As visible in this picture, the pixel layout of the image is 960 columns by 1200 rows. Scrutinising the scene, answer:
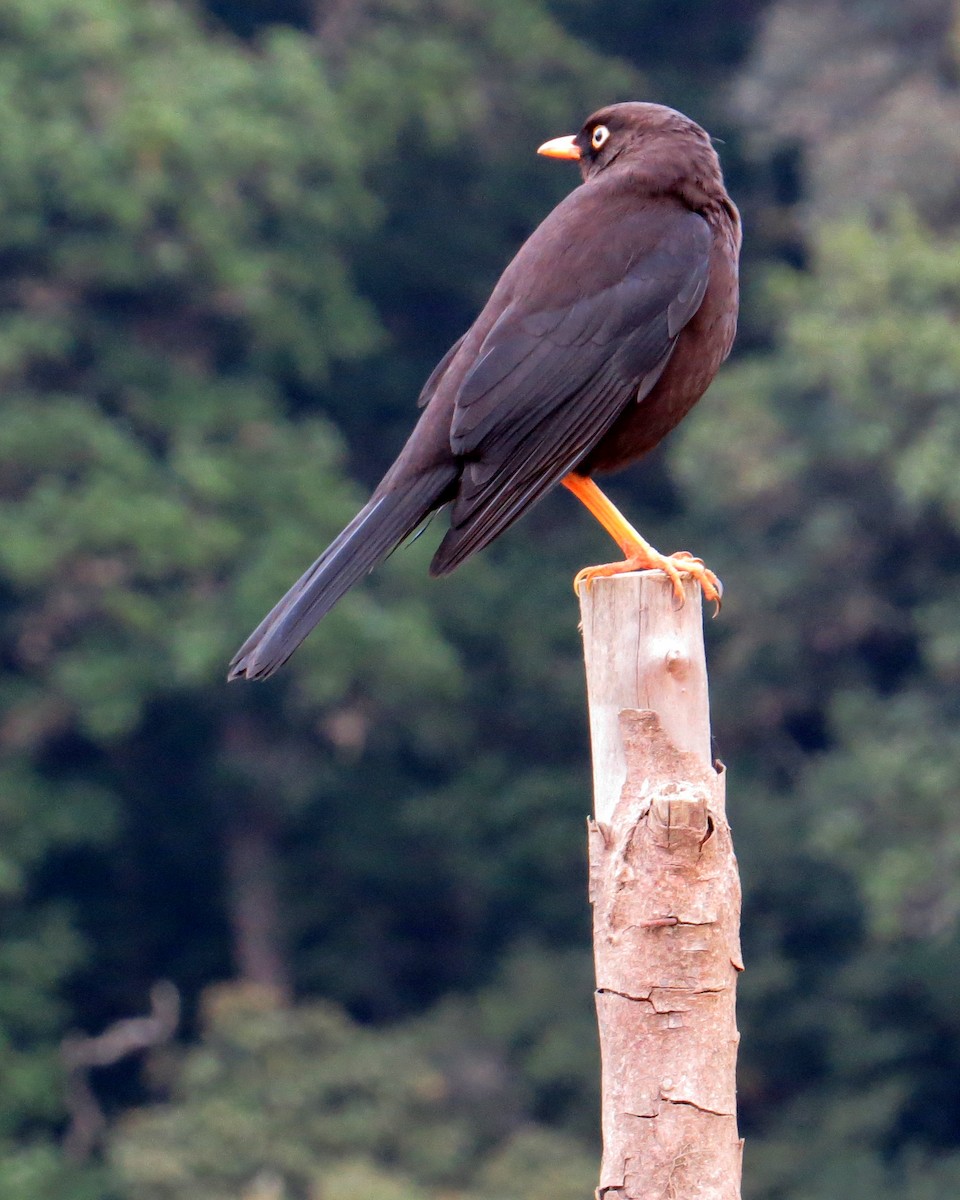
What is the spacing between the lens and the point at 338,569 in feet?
16.3

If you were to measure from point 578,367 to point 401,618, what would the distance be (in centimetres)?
1364

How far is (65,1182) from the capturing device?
18.1 m

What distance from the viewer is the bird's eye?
5949mm

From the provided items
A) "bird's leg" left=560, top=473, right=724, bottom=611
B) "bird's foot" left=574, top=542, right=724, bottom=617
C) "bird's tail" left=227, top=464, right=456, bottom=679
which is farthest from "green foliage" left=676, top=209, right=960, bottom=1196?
"bird's foot" left=574, top=542, right=724, bottom=617

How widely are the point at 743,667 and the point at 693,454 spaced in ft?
8.03

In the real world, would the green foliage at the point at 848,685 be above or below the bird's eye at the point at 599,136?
above

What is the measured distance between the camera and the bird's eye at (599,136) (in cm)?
595

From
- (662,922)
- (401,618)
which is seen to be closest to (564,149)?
(662,922)

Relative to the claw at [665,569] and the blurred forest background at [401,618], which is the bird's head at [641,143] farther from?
the blurred forest background at [401,618]

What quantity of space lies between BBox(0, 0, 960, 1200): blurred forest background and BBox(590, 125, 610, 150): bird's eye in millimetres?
10285

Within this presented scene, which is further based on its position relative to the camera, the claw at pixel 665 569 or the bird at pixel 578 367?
the bird at pixel 578 367

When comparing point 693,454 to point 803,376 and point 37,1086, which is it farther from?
point 37,1086

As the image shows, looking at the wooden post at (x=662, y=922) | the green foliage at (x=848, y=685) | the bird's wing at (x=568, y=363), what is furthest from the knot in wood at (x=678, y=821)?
the green foliage at (x=848, y=685)

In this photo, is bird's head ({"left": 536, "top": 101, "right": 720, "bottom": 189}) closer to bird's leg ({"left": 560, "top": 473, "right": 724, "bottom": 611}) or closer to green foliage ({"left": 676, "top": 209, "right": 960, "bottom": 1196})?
bird's leg ({"left": 560, "top": 473, "right": 724, "bottom": 611})
